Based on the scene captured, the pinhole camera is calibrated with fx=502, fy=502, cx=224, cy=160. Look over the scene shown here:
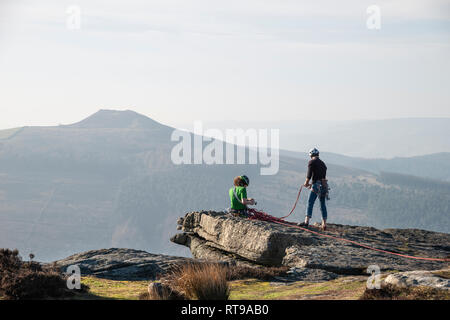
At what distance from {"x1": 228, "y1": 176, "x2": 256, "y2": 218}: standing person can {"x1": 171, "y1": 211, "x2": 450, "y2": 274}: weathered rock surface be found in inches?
17.8

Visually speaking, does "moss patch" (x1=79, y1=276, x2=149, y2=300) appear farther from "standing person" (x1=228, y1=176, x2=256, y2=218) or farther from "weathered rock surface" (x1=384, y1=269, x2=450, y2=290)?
"standing person" (x1=228, y1=176, x2=256, y2=218)

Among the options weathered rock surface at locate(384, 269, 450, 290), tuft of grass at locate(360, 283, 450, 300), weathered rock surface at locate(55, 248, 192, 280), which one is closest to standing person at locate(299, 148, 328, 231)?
weathered rock surface at locate(55, 248, 192, 280)

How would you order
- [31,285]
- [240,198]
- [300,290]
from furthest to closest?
1. [240,198]
2. [300,290]
3. [31,285]

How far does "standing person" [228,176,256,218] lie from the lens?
19.5 m

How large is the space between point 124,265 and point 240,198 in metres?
5.29

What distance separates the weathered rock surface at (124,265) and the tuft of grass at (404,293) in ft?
21.9

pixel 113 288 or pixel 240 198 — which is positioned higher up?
pixel 240 198

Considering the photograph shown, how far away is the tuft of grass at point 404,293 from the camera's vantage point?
31.9 feet

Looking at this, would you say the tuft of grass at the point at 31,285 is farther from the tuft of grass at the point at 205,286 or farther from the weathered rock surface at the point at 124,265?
the weathered rock surface at the point at 124,265

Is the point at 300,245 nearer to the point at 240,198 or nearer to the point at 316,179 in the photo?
the point at 316,179

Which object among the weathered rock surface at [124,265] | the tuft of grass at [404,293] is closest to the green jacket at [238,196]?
the weathered rock surface at [124,265]

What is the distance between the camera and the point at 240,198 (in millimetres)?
20062

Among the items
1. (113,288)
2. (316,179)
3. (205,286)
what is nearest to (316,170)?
(316,179)
